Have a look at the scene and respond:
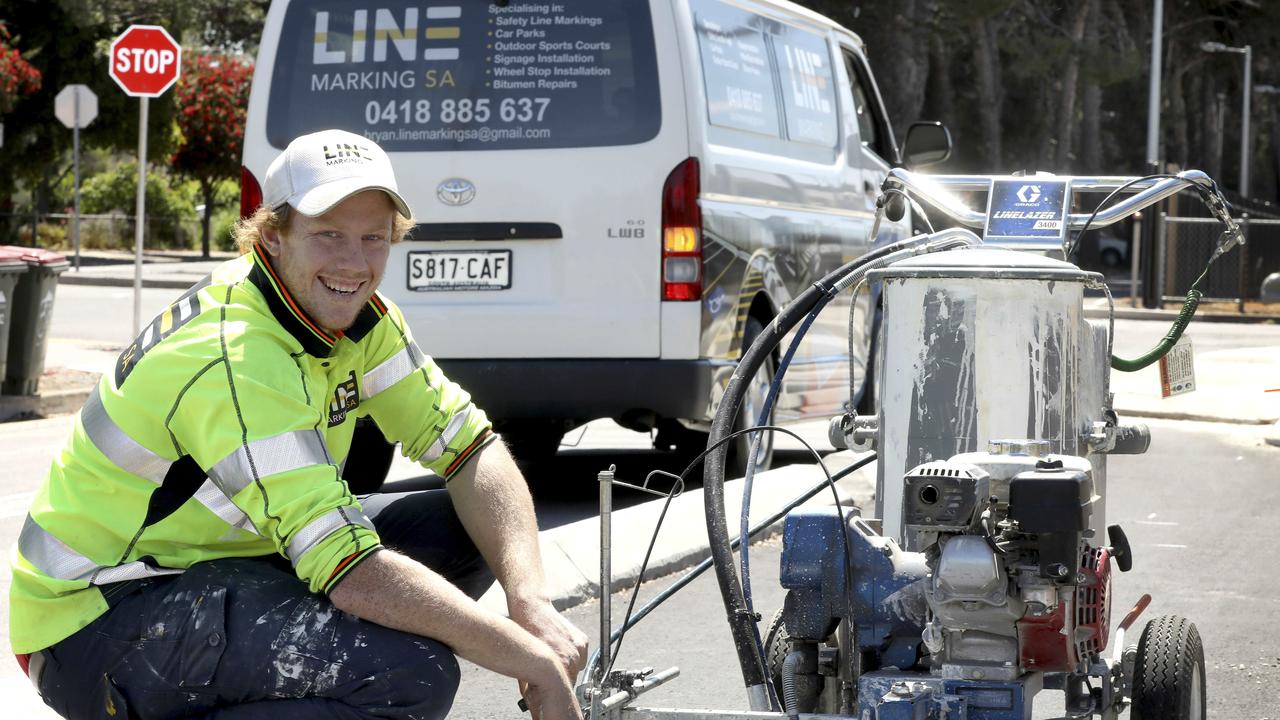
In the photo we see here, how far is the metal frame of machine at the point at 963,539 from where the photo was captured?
2975 millimetres

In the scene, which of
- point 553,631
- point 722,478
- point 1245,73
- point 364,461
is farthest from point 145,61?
point 1245,73

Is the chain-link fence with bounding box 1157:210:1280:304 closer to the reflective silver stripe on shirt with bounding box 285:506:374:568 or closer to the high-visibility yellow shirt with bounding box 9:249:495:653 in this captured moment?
the high-visibility yellow shirt with bounding box 9:249:495:653

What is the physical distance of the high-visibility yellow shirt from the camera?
294 cm

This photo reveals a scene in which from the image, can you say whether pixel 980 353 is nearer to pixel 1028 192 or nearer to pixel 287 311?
pixel 1028 192

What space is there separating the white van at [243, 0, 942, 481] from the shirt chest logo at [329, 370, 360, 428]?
3749 mm

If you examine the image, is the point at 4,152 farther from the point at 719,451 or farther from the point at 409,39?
the point at 719,451

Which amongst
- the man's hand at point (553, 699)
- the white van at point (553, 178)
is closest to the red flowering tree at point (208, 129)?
the white van at point (553, 178)

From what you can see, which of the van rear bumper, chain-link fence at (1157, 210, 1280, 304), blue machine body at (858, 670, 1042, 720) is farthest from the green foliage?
blue machine body at (858, 670, 1042, 720)

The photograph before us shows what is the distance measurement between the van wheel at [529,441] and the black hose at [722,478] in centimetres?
528

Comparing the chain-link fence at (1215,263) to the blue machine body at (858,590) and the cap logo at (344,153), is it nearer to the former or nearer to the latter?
the blue machine body at (858,590)

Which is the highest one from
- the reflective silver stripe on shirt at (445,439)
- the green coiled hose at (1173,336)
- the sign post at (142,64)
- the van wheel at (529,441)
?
the sign post at (142,64)

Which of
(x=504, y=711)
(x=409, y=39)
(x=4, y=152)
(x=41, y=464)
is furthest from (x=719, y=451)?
(x=4, y=152)

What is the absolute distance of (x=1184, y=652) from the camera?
11.5ft

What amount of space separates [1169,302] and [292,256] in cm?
2524
